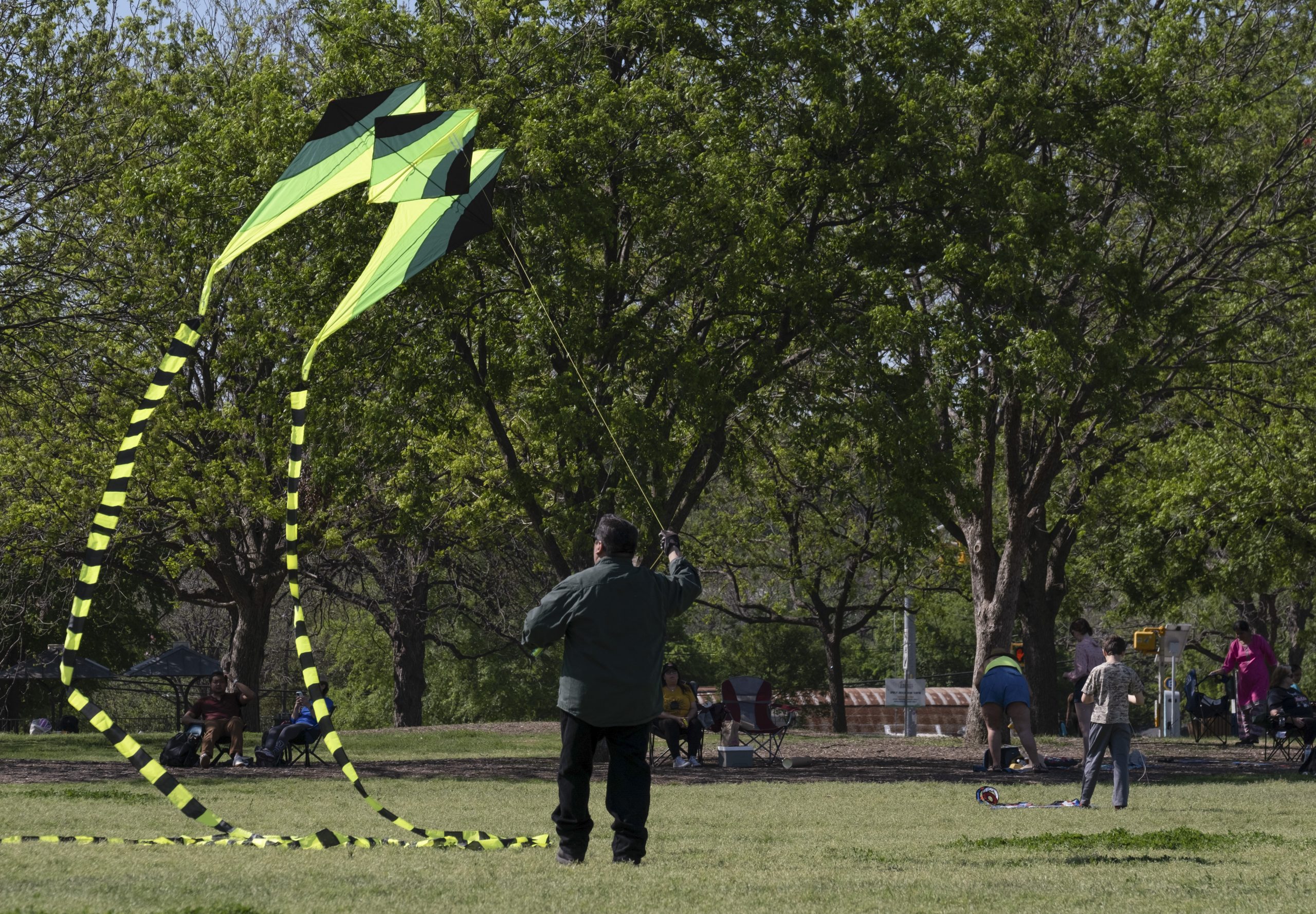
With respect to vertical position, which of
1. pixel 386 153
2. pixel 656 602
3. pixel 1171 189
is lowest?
pixel 656 602

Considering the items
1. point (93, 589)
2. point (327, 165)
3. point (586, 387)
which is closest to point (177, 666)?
point (586, 387)

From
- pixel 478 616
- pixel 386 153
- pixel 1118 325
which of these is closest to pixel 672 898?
pixel 386 153

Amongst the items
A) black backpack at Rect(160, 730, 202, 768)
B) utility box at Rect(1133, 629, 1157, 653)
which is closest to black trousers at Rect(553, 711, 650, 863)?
black backpack at Rect(160, 730, 202, 768)

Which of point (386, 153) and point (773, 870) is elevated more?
point (386, 153)

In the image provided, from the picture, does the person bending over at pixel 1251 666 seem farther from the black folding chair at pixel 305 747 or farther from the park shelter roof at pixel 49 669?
the park shelter roof at pixel 49 669

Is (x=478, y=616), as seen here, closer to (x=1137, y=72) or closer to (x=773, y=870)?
(x=1137, y=72)

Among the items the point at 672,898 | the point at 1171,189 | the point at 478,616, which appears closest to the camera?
the point at 672,898

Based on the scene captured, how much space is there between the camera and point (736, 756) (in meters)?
18.1

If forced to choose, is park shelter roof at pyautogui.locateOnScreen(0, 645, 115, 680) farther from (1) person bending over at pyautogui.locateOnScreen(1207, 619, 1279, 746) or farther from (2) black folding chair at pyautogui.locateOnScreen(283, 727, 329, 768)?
(1) person bending over at pyautogui.locateOnScreen(1207, 619, 1279, 746)

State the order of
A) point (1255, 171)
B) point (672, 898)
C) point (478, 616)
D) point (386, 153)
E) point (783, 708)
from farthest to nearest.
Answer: point (478, 616) → point (783, 708) → point (1255, 171) → point (386, 153) → point (672, 898)

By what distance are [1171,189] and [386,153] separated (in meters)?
12.4

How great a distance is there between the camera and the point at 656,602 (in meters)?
7.43

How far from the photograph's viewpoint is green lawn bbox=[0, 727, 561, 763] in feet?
68.7

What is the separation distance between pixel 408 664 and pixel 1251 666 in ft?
66.5
